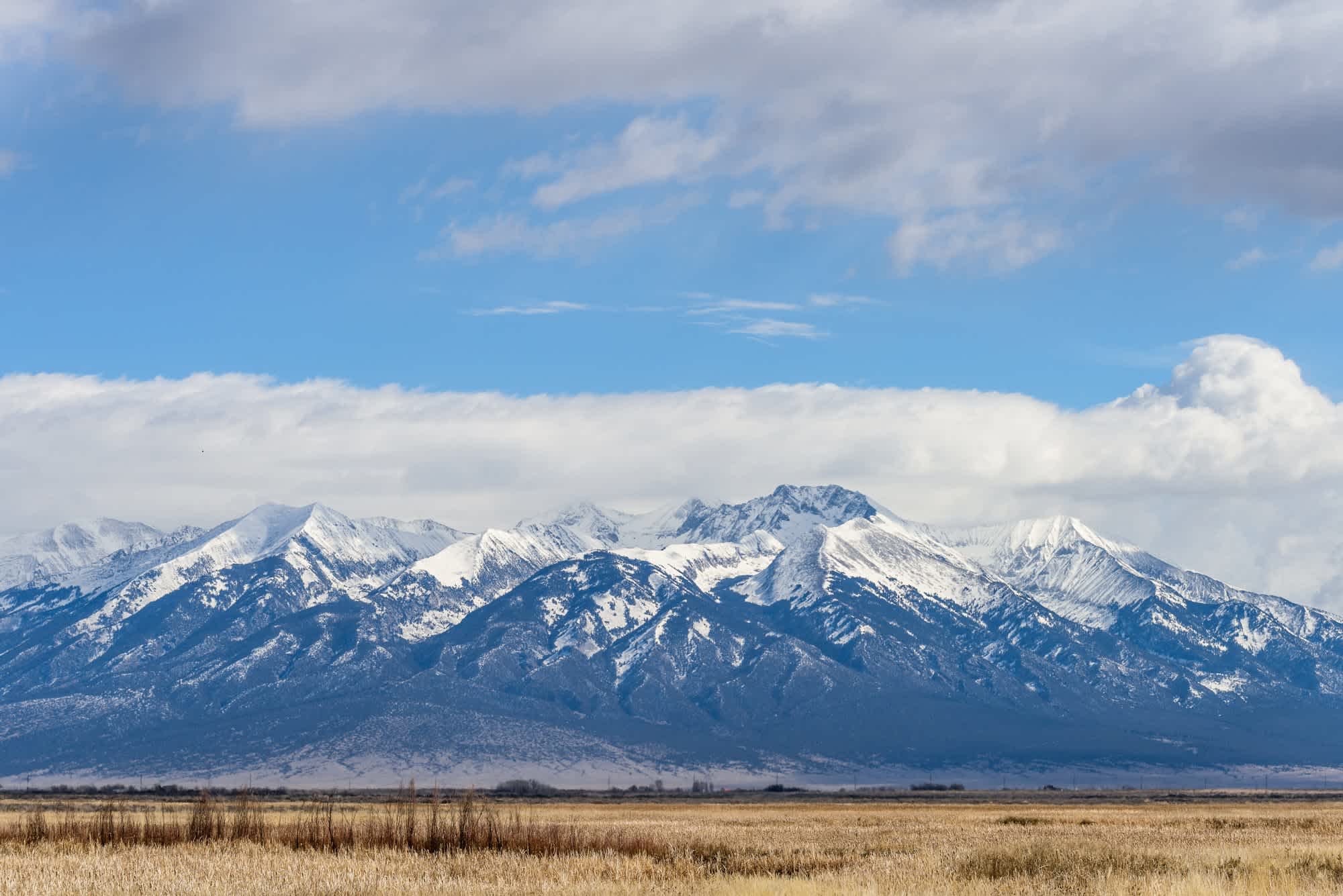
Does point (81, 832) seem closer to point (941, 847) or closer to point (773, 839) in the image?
point (773, 839)

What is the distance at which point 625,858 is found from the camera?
4728cm

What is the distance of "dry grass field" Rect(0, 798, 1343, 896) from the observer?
37.5 meters

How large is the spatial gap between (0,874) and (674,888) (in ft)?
56.5

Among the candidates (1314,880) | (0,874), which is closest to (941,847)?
(1314,880)

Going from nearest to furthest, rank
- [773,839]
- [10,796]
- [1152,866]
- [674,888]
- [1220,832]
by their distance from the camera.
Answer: [674,888] < [1152,866] < [773,839] < [1220,832] < [10,796]

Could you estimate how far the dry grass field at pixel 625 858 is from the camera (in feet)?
123

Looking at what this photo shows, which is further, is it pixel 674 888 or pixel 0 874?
pixel 0 874

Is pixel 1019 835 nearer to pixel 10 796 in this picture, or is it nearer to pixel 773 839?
pixel 773 839

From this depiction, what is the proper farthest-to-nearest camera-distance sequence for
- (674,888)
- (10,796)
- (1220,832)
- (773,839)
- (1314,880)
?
(10,796), (1220,832), (773,839), (1314,880), (674,888)

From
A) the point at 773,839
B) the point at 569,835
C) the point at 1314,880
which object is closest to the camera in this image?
the point at 1314,880

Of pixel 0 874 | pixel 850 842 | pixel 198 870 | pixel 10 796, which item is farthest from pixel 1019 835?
pixel 10 796

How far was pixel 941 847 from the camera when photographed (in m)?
52.7

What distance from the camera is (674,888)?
121 feet

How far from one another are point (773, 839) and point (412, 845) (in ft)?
52.3
